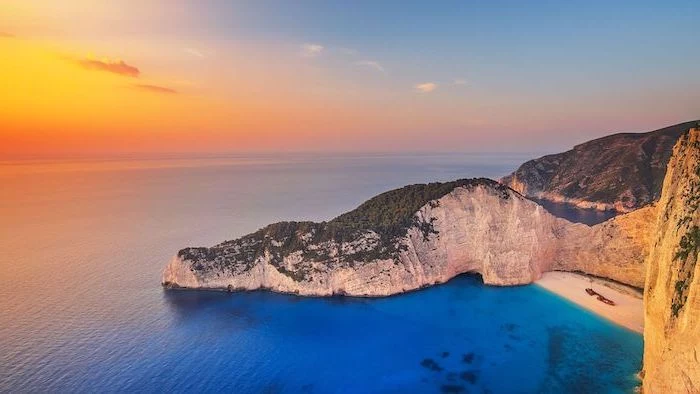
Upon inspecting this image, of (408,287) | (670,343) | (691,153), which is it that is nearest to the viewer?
(670,343)

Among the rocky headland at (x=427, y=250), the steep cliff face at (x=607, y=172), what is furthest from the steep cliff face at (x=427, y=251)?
the steep cliff face at (x=607, y=172)

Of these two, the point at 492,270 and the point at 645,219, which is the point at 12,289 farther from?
the point at 645,219

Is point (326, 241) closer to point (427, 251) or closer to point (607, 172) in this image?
point (427, 251)

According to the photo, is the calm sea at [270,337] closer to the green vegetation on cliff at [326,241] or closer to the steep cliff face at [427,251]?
the steep cliff face at [427,251]

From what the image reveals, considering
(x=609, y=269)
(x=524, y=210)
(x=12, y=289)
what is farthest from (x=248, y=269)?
(x=609, y=269)

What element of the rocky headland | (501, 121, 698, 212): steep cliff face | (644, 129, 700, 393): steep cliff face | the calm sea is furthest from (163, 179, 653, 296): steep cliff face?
(501, 121, 698, 212): steep cliff face

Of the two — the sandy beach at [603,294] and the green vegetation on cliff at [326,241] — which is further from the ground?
the green vegetation on cliff at [326,241]

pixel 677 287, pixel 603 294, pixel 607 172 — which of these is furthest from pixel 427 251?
pixel 607 172
